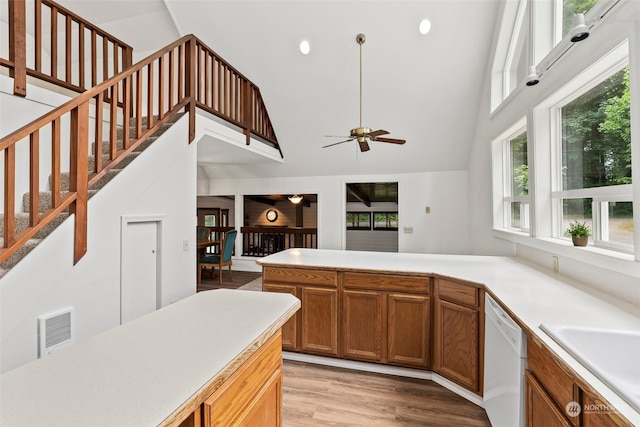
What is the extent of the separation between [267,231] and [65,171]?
4296 mm

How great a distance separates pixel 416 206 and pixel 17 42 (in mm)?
5186

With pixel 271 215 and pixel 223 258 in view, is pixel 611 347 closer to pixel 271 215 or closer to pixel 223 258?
pixel 223 258

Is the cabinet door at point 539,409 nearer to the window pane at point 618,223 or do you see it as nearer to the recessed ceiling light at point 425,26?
the window pane at point 618,223

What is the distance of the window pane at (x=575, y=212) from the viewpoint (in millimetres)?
2109

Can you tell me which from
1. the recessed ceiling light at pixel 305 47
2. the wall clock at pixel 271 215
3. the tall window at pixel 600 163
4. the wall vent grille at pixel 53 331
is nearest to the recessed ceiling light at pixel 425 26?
the recessed ceiling light at pixel 305 47

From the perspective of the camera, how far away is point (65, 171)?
2900mm

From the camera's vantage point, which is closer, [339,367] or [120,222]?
[120,222]

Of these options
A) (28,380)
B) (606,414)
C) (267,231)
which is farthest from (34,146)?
(267,231)

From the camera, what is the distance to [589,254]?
184 cm

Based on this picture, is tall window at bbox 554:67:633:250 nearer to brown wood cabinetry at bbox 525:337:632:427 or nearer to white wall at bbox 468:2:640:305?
white wall at bbox 468:2:640:305

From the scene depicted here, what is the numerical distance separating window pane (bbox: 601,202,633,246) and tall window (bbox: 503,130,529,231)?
3.40ft

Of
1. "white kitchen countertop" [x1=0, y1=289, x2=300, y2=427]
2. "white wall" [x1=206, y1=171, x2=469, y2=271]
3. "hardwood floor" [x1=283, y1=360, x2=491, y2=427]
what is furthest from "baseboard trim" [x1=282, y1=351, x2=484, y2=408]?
"white wall" [x1=206, y1=171, x2=469, y2=271]

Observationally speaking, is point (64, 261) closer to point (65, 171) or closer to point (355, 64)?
point (65, 171)

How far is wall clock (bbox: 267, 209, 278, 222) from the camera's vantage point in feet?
34.7
